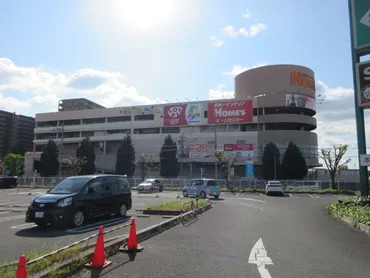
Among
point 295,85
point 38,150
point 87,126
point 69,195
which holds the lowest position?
point 69,195

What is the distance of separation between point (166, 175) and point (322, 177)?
103ft

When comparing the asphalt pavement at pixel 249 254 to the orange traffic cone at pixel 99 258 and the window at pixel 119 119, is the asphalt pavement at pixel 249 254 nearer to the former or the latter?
the orange traffic cone at pixel 99 258

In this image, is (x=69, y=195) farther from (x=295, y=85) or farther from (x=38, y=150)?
(x=38, y=150)

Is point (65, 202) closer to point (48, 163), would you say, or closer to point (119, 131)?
point (48, 163)

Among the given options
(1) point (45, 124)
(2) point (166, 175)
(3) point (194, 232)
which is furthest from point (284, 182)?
(1) point (45, 124)

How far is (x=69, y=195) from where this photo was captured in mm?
9875

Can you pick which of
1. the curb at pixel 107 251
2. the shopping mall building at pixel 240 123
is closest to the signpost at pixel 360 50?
the curb at pixel 107 251

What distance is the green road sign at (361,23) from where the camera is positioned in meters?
14.6

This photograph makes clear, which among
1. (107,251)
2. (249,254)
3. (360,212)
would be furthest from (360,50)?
(107,251)

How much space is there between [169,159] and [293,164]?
25.1 meters

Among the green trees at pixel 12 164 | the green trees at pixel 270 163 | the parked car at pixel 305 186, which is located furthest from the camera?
the green trees at pixel 12 164

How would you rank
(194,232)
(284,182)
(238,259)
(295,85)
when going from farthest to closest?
(295,85) → (284,182) → (194,232) → (238,259)

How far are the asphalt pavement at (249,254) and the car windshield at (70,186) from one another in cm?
363

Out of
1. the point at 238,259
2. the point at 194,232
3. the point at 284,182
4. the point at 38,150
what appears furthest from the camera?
the point at 38,150
